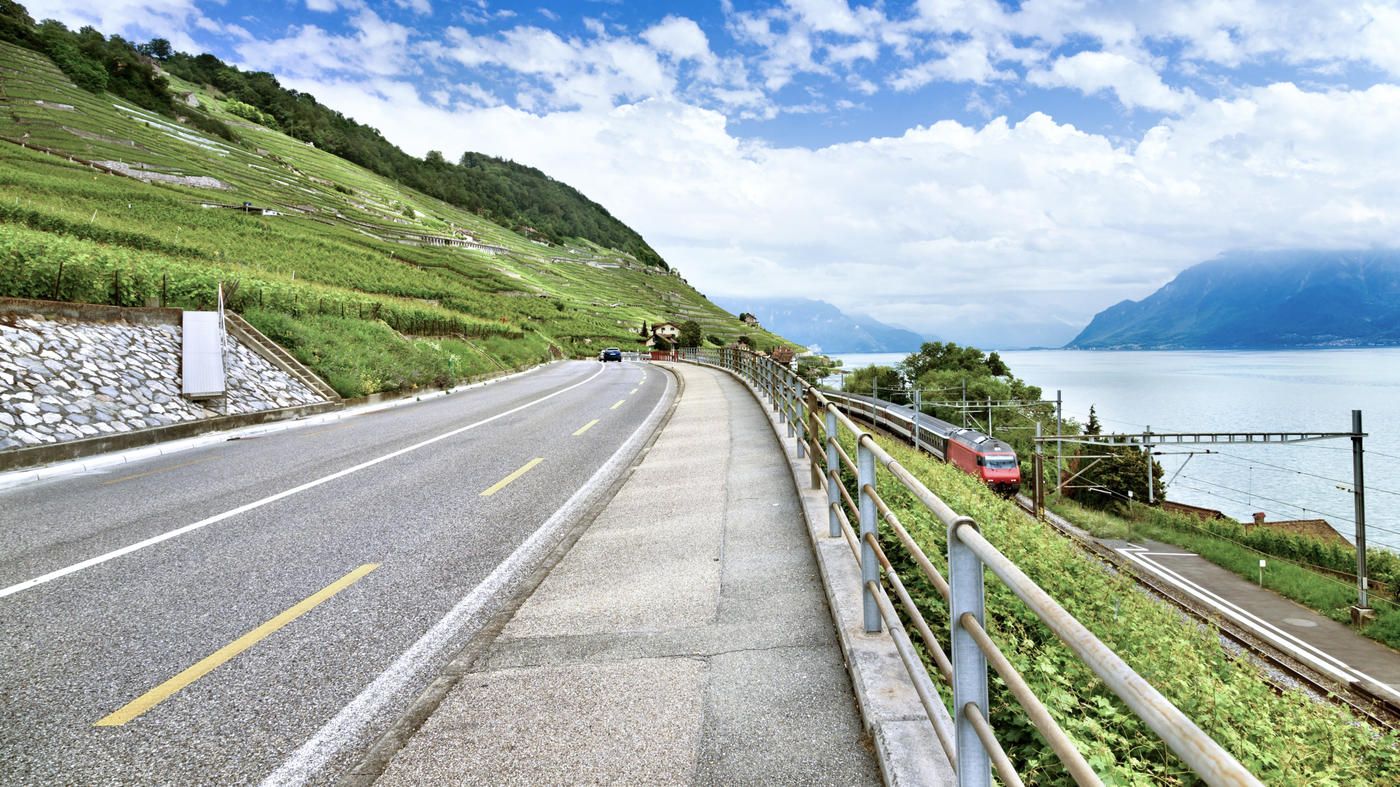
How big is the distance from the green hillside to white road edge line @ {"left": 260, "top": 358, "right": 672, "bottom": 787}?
1438 cm

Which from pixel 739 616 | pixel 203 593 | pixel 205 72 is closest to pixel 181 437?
pixel 203 593

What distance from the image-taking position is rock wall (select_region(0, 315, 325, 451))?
11.5 m

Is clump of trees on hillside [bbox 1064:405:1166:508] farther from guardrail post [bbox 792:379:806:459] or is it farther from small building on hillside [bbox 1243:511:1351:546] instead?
guardrail post [bbox 792:379:806:459]

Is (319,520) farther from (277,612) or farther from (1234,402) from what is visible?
(1234,402)

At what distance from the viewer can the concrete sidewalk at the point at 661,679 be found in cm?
328

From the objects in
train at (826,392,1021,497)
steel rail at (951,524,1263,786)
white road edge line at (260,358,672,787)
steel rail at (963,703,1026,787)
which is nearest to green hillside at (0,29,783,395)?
white road edge line at (260,358,672,787)

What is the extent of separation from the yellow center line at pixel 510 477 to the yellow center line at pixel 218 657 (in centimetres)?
319

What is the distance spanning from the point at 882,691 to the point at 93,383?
16.0 m

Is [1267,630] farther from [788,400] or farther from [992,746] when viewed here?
[992,746]

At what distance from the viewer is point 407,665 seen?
436 cm

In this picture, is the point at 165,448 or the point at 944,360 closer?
the point at 165,448

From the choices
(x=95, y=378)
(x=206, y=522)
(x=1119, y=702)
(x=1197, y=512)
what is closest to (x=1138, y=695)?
(x=1119, y=702)

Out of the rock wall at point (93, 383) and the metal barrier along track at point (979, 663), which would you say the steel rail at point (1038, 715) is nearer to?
the metal barrier along track at point (979, 663)

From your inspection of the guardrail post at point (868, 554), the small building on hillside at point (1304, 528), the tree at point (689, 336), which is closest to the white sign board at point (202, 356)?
A: the guardrail post at point (868, 554)
